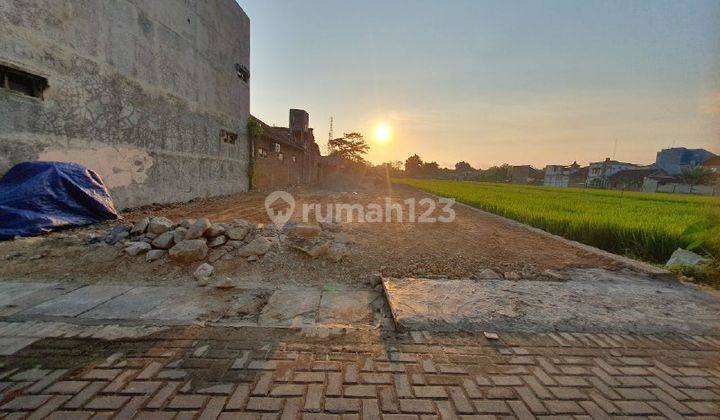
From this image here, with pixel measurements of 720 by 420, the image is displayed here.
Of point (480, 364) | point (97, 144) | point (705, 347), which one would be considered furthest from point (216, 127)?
point (705, 347)

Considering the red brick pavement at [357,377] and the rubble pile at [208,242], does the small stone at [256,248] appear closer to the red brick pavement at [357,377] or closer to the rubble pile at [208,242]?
the rubble pile at [208,242]

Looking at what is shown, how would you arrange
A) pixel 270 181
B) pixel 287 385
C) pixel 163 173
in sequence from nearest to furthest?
pixel 287 385, pixel 163 173, pixel 270 181

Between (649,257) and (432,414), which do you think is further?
(649,257)

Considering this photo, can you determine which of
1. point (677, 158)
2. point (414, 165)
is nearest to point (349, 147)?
point (414, 165)

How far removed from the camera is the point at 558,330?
2.51m

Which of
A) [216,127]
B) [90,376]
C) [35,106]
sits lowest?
[90,376]

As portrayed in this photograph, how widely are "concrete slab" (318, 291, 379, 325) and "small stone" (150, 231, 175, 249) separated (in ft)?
7.64

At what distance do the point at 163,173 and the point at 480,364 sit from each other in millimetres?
8827

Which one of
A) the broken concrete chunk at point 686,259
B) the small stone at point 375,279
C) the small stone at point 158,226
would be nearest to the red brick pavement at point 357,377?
the small stone at point 375,279

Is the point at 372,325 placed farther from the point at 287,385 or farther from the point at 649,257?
the point at 649,257

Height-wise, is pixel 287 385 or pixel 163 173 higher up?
pixel 163 173

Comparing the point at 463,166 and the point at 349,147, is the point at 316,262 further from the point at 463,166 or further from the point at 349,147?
the point at 463,166

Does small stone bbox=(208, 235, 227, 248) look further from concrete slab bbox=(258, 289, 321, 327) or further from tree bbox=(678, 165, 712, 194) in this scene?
tree bbox=(678, 165, 712, 194)

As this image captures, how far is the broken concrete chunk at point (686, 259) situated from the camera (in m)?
4.03
